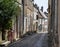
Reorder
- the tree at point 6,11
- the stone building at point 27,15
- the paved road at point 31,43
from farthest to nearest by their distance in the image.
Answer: the stone building at point 27,15 < the paved road at point 31,43 < the tree at point 6,11

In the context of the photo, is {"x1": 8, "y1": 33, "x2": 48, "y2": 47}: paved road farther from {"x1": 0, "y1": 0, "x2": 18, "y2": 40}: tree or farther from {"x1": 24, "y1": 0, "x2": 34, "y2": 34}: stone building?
{"x1": 24, "y1": 0, "x2": 34, "y2": 34}: stone building

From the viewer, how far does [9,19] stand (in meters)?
19.4

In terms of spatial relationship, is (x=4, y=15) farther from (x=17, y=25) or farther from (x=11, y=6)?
(x=17, y=25)

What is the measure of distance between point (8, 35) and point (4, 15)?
5.58 m

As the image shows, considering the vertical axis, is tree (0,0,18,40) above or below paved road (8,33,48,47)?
above

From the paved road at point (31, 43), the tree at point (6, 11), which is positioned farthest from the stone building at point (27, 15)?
the tree at point (6, 11)

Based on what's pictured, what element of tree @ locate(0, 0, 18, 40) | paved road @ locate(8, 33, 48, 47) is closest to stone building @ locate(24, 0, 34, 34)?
paved road @ locate(8, 33, 48, 47)

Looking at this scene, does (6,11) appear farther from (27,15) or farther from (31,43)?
(27,15)

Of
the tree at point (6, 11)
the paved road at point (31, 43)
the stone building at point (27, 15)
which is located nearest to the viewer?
the tree at point (6, 11)

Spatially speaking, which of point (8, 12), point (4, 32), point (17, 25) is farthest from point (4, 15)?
point (17, 25)

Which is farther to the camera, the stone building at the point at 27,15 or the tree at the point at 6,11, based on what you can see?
the stone building at the point at 27,15

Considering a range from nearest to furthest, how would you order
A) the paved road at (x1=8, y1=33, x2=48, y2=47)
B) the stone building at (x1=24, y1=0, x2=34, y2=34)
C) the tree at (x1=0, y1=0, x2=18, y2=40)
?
the tree at (x1=0, y1=0, x2=18, y2=40), the paved road at (x1=8, y1=33, x2=48, y2=47), the stone building at (x1=24, y1=0, x2=34, y2=34)

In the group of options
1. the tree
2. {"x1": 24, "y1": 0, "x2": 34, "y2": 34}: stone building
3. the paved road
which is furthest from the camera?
{"x1": 24, "y1": 0, "x2": 34, "y2": 34}: stone building

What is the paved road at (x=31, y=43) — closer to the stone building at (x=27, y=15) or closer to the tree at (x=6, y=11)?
the tree at (x=6, y=11)
